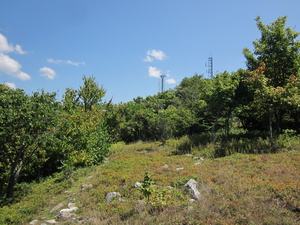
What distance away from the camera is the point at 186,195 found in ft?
18.4

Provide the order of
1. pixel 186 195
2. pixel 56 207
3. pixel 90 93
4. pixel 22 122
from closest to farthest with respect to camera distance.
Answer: pixel 186 195 < pixel 56 207 < pixel 22 122 < pixel 90 93

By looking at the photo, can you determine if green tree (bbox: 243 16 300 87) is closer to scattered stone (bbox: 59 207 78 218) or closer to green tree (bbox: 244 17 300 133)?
green tree (bbox: 244 17 300 133)

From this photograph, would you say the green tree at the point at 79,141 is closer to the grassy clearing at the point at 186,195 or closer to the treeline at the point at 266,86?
the grassy clearing at the point at 186,195

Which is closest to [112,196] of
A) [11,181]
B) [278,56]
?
[11,181]

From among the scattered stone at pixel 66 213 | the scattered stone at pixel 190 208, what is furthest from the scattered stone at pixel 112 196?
the scattered stone at pixel 190 208

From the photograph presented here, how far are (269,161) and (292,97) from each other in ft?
11.7

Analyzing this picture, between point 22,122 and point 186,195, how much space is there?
21.1 ft

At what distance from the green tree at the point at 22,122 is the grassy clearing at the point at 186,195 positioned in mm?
1746

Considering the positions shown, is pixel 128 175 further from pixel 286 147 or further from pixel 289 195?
pixel 286 147

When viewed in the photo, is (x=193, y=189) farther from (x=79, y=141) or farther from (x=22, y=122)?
(x=79, y=141)

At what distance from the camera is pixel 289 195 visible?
4852mm

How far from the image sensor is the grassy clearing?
448cm

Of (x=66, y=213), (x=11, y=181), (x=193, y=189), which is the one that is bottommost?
(x=66, y=213)

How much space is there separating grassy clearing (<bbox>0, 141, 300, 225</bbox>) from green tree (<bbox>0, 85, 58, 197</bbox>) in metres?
1.75
